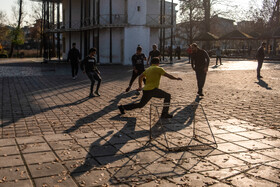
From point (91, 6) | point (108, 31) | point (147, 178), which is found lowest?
point (147, 178)

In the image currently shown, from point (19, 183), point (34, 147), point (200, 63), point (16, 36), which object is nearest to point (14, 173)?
point (19, 183)

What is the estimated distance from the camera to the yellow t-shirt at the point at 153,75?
7.70 m

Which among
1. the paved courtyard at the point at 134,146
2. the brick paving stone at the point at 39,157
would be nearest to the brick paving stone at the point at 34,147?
the paved courtyard at the point at 134,146

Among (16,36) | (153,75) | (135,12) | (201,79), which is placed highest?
(135,12)

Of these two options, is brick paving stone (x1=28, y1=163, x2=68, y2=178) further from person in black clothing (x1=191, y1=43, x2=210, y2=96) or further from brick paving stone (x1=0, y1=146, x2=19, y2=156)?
person in black clothing (x1=191, y1=43, x2=210, y2=96)

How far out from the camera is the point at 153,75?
25.7 feet

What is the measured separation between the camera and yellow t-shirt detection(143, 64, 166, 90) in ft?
25.3

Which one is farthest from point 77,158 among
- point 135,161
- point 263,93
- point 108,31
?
point 108,31

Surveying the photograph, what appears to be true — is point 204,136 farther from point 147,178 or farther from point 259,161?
point 147,178

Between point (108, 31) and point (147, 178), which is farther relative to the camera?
point (108, 31)

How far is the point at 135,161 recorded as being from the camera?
5109mm

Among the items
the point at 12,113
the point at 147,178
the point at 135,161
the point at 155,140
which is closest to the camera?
the point at 147,178

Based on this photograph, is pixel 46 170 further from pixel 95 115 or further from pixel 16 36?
pixel 16 36

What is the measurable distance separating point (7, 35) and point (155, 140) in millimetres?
58733
